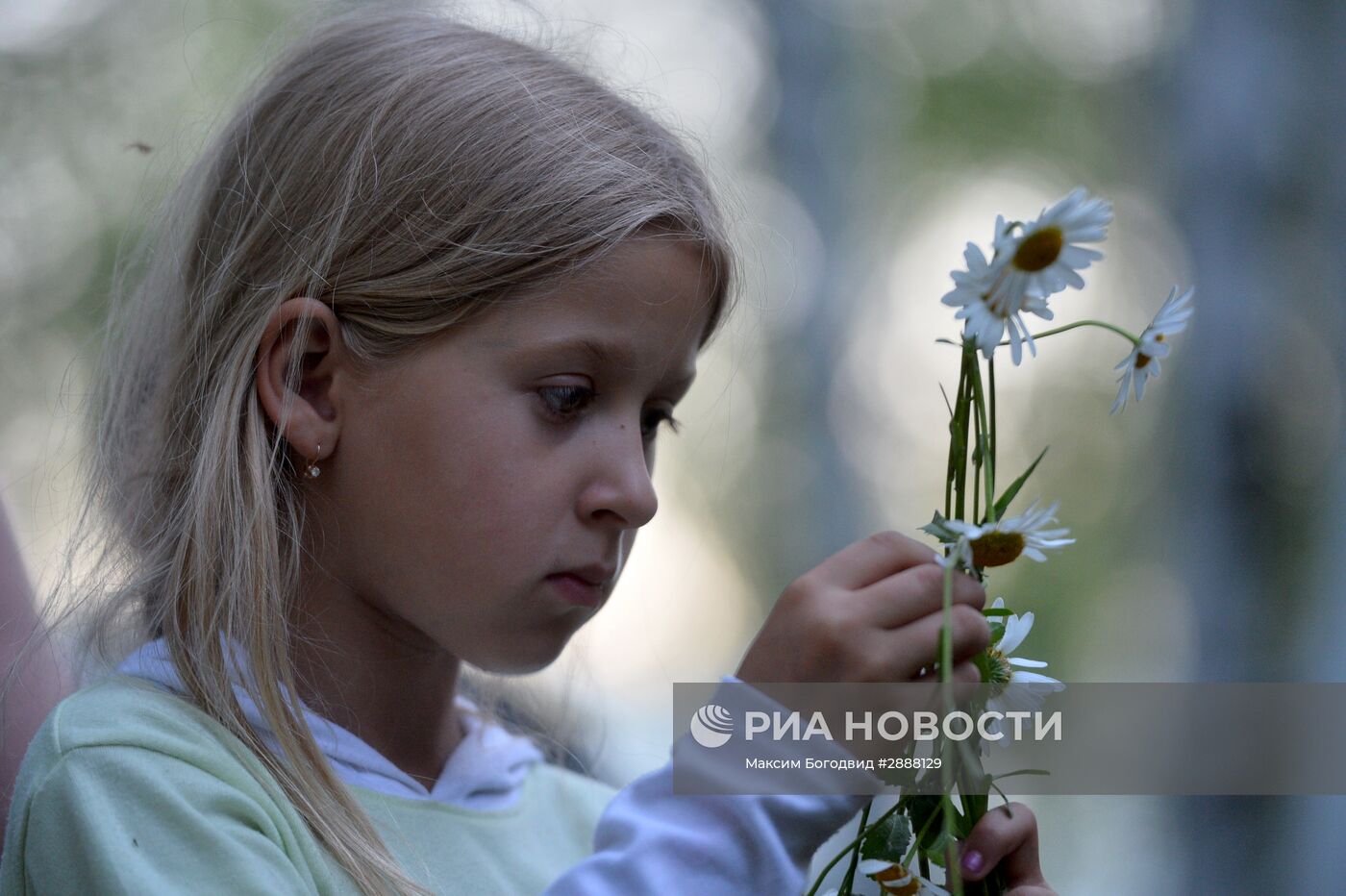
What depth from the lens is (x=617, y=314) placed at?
76 centimetres

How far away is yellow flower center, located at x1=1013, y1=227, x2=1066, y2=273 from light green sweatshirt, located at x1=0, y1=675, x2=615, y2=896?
1.68 ft

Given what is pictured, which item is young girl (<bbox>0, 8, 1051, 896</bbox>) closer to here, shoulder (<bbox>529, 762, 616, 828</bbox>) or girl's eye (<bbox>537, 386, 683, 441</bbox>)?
girl's eye (<bbox>537, 386, 683, 441</bbox>)

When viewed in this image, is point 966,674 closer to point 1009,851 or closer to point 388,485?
point 1009,851

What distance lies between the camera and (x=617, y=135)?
86 cm

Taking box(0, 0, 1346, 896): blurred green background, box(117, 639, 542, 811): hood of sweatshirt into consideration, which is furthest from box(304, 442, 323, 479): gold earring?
box(0, 0, 1346, 896): blurred green background

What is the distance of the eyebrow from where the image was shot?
74cm

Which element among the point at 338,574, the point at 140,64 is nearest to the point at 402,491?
the point at 338,574

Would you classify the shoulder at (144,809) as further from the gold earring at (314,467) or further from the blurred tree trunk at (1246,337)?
the blurred tree trunk at (1246,337)

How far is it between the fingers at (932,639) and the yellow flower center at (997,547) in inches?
1.1

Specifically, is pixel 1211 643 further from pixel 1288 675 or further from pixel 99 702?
pixel 99 702

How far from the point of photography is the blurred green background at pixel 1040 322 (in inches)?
90.7

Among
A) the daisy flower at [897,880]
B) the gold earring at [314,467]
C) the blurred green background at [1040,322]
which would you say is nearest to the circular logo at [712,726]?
the daisy flower at [897,880]

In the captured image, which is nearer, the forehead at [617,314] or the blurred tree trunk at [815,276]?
the forehead at [617,314]

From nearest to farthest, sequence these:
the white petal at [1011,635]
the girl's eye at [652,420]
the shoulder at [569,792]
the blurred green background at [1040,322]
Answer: the white petal at [1011,635]
the girl's eye at [652,420]
the shoulder at [569,792]
the blurred green background at [1040,322]
